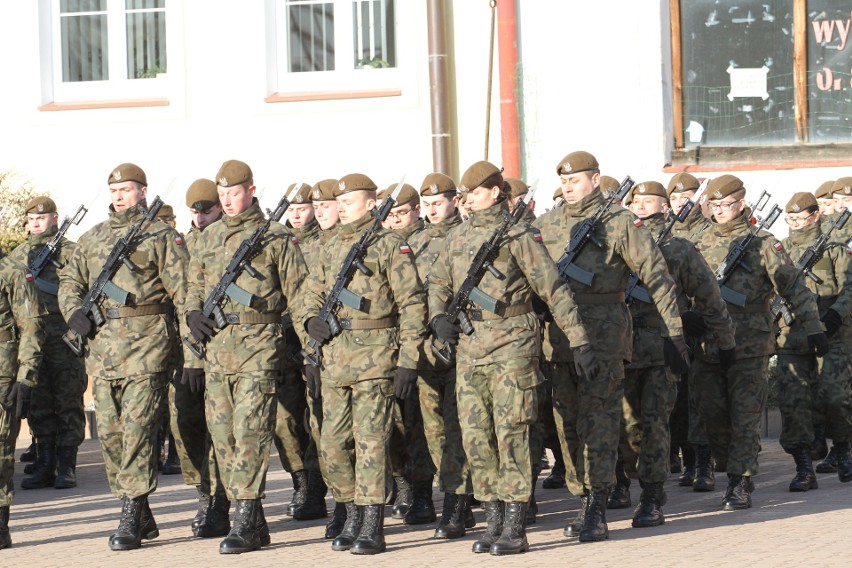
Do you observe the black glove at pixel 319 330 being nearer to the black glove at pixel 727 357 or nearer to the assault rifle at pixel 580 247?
the assault rifle at pixel 580 247

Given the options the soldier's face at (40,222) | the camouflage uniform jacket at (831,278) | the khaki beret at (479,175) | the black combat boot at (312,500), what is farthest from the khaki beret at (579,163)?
the soldier's face at (40,222)

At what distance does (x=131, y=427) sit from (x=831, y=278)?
5.94 meters

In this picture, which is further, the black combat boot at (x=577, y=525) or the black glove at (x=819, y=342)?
the black glove at (x=819, y=342)

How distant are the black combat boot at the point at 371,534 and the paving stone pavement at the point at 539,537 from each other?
0.10 meters

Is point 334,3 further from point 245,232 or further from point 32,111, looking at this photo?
point 245,232

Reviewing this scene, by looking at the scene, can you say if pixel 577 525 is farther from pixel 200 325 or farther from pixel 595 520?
pixel 200 325

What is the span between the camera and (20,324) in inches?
423

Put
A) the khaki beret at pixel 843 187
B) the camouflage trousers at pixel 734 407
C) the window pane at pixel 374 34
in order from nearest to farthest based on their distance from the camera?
1. the camouflage trousers at pixel 734 407
2. the khaki beret at pixel 843 187
3. the window pane at pixel 374 34

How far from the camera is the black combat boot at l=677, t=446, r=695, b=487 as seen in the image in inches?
495

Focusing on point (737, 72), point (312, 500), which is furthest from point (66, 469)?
point (737, 72)

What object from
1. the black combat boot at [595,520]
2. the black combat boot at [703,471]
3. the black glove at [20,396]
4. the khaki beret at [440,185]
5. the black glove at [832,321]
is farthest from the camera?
the black glove at [832,321]

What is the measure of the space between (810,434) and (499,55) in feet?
26.7

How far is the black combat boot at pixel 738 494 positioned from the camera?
36.4 feet

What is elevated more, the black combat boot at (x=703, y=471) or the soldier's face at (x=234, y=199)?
the soldier's face at (x=234, y=199)
